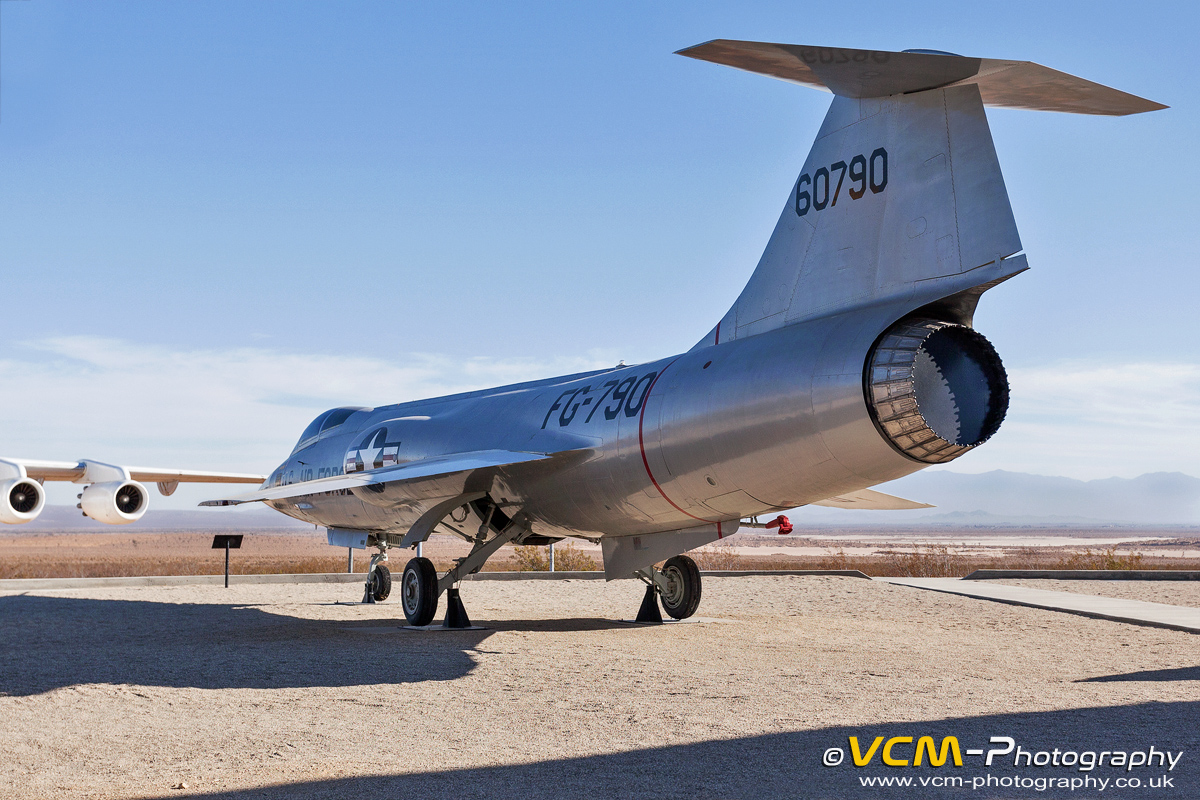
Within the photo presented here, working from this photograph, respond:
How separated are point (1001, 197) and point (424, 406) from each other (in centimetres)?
931

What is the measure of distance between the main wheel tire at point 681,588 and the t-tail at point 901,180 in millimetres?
5179

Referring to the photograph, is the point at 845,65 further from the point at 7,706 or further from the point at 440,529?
the point at 440,529

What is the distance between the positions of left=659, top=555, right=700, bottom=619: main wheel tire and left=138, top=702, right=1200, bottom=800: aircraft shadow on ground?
22.1ft

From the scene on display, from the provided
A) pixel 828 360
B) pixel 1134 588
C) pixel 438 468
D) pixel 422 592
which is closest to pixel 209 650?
pixel 422 592

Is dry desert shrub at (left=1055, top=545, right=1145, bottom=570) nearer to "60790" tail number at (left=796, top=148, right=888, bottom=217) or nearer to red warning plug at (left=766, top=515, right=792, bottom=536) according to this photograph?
red warning plug at (left=766, top=515, right=792, bottom=536)

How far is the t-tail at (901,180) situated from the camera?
6.65 metres

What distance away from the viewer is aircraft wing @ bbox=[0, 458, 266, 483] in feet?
58.5

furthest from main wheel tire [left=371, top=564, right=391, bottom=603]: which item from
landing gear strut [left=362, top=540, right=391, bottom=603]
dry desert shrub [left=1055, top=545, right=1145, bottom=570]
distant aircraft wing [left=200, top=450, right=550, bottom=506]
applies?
dry desert shrub [left=1055, top=545, right=1145, bottom=570]

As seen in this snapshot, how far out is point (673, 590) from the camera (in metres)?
12.8

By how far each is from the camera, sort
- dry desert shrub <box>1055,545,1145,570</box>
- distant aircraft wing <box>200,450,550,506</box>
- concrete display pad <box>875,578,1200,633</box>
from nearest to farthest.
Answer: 1. distant aircraft wing <box>200,450,550,506</box>
2. concrete display pad <box>875,578,1200,633</box>
3. dry desert shrub <box>1055,545,1145,570</box>

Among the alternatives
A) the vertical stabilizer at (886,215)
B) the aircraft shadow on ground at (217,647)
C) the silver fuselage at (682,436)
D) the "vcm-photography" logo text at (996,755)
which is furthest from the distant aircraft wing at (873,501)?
the "vcm-photography" logo text at (996,755)

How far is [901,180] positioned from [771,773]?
4622mm

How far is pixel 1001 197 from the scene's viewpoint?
6.77 m

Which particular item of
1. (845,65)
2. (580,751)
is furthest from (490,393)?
(580,751)
